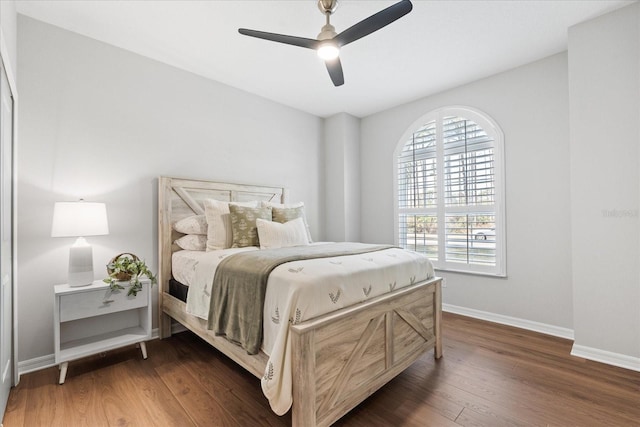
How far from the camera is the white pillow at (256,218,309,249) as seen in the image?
279 centimetres

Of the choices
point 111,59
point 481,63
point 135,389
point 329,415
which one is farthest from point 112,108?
point 481,63

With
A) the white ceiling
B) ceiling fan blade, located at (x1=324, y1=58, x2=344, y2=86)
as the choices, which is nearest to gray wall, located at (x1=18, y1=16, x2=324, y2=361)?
the white ceiling

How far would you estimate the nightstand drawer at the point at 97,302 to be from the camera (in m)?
2.17

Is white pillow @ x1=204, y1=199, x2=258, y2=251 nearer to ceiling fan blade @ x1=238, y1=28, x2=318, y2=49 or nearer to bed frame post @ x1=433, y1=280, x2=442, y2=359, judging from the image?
ceiling fan blade @ x1=238, y1=28, x2=318, y2=49

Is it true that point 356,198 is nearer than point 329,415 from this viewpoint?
No

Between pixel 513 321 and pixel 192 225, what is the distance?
11.6 feet

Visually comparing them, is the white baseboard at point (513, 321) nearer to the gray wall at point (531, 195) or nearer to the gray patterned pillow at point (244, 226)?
the gray wall at point (531, 195)

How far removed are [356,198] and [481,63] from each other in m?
2.37

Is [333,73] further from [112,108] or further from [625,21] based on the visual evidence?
[625,21]

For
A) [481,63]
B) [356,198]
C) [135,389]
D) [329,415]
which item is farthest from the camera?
[356,198]

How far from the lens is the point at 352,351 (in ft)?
5.64

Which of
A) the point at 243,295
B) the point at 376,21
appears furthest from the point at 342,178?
the point at 243,295

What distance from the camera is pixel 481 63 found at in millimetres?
3154

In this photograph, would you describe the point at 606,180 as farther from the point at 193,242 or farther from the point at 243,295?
the point at 193,242
